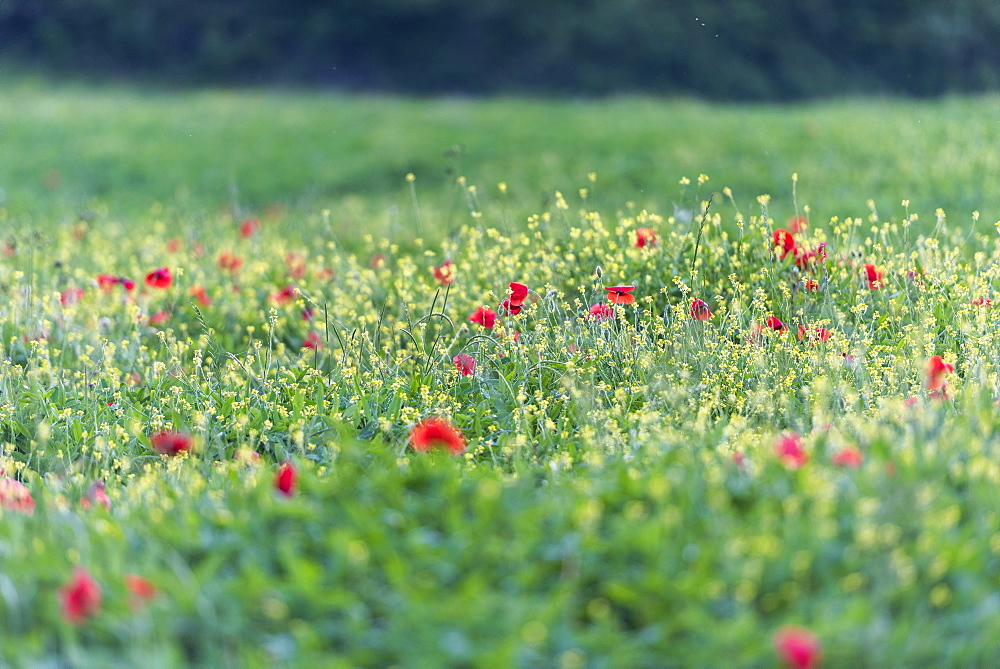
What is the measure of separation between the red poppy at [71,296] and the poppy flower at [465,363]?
2.30 meters

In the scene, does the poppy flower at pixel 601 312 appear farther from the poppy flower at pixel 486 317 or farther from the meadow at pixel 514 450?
the poppy flower at pixel 486 317

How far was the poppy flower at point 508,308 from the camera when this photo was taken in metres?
3.48

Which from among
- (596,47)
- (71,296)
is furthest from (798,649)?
(596,47)

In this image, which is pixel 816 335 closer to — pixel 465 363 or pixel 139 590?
pixel 465 363

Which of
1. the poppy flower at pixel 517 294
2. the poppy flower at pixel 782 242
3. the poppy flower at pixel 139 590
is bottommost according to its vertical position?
the poppy flower at pixel 139 590

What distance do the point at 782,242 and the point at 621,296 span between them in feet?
2.99

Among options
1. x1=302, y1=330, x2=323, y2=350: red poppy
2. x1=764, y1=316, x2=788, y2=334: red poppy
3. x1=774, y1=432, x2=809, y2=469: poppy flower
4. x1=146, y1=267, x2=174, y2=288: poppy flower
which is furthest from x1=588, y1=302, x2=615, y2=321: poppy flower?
x1=146, y1=267, x2=174, y2=288: poppy flower

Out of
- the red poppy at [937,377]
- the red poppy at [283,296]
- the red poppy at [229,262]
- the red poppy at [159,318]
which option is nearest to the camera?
the red poppy at [937,377]

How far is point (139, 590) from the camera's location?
179cm

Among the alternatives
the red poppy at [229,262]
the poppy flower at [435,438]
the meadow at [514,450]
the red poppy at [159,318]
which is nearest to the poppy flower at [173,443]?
the meadow at [514,450]

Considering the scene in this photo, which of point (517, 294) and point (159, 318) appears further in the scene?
point (159, 318)

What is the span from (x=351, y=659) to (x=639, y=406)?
5.81ft

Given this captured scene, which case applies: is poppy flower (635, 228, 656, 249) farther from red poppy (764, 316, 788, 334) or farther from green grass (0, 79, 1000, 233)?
green grass (0, 79, 1000, 233)

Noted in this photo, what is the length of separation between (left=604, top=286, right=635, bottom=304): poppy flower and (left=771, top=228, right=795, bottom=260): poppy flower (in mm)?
776
